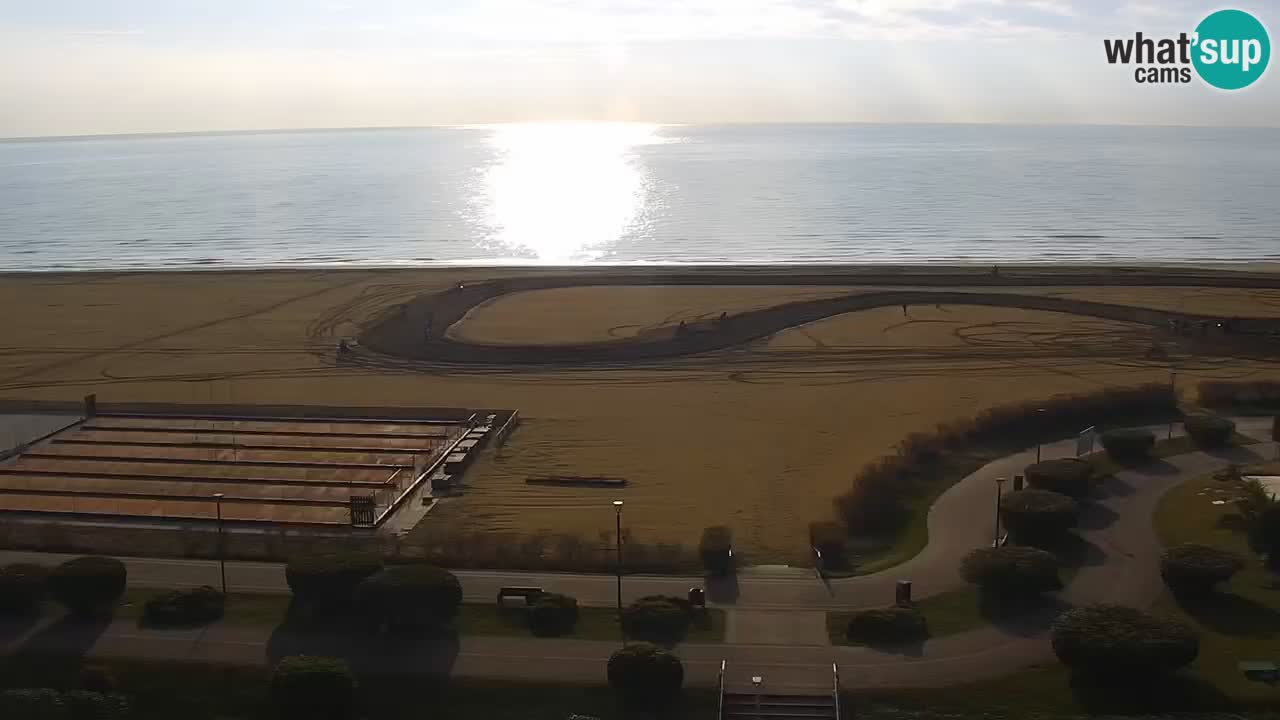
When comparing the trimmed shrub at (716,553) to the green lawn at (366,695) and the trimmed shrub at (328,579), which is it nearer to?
the green lawn at (366,695)

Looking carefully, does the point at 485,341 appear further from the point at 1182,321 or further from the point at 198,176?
the point at 198,176

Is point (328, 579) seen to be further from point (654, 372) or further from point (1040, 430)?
point (654, 372)

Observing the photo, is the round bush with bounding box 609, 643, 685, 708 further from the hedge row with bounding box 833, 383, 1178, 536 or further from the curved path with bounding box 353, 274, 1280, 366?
the curved path with bounding box 353, 274, 1280, 366

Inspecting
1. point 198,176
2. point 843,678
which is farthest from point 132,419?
point 198,176

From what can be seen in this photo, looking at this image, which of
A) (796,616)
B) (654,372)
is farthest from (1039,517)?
(654,372)

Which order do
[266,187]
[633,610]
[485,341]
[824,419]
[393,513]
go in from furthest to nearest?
[266,187] < [485,341] < [824,419] < [393,513] < [633,610]

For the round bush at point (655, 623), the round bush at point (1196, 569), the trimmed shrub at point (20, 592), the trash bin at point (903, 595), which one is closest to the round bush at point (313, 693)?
the round bush at point (655, 623)

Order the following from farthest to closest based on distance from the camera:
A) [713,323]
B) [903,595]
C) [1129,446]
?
[713,323]
[1129,446]
[903,595]
